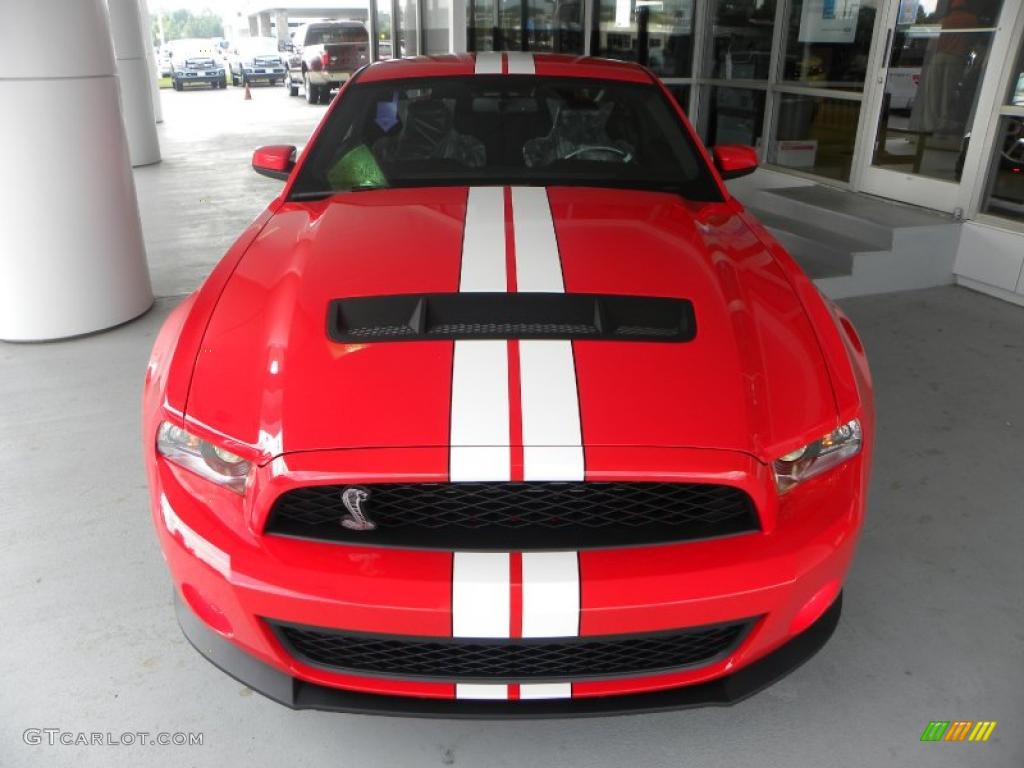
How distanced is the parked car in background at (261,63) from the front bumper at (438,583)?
77.1ft

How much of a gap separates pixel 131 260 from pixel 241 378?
285 centimetres

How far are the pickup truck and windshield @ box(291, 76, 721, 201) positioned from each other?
14349 mm

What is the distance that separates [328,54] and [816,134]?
500 inches

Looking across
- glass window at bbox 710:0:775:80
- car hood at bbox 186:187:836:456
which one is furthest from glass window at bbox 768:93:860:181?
car hood at bbox 186:187:836:456

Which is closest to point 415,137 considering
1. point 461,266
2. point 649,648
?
point 461,266

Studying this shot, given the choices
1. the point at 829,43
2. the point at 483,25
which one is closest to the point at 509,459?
the point at 829,43

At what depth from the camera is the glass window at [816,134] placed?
5.58m

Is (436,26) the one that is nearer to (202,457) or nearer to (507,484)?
(202,457)

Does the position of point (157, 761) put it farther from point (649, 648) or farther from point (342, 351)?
point (649, 648)

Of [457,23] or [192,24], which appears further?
[192,24]

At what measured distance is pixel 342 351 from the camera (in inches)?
59.6

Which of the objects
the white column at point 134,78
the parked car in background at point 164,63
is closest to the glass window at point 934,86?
the white column at point 134,78

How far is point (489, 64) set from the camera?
264cm

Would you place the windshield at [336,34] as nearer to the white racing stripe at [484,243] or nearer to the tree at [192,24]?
the white racing stripe at [484,243]
